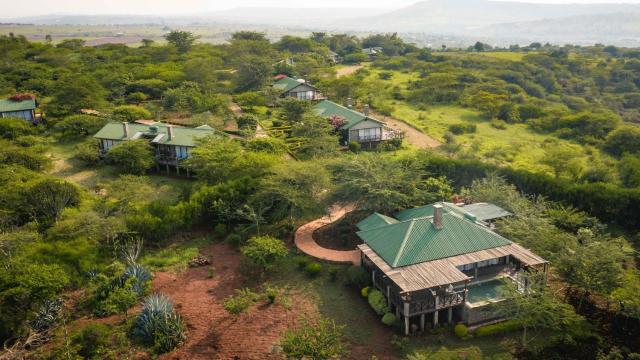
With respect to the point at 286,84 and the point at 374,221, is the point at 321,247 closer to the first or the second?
the point at 374,221

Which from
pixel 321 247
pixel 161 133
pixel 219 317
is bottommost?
pixel 219 317

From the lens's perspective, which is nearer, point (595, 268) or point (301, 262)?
point (595, 268)

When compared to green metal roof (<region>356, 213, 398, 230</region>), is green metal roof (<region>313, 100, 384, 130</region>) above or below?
above

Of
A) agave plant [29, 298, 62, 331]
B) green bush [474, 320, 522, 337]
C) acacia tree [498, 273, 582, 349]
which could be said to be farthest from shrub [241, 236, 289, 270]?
acacia tree [498, 273, 582, 349]

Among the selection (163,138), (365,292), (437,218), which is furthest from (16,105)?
(437,218)

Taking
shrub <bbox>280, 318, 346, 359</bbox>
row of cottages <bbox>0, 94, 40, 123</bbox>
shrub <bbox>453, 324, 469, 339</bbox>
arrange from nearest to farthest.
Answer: shrub <bbox>280, 318, 346, 359</bbox>
shrub <bbox>453, 324, 469, 339</bbox>
row of cottages <bbox>0, 94, 40, 123</bbox>

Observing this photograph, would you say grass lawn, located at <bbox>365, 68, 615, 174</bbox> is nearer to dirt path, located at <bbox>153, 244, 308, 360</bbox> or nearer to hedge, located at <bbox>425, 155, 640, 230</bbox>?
hedge, located at <bbox>425, 155, 640, 230</bbox>

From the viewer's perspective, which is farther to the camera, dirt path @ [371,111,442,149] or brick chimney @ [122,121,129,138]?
dirt path @ [371,111,442,149]
